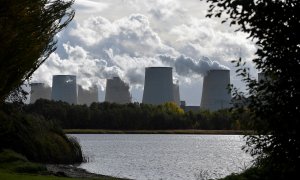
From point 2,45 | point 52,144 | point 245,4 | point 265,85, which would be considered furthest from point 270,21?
point 52,144

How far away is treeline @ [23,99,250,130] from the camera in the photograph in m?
175

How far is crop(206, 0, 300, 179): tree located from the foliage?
33.5 meters

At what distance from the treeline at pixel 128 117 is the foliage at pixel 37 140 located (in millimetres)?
110615

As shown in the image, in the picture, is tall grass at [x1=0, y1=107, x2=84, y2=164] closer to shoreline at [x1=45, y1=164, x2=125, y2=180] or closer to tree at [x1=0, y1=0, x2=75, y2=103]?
shoreline at [x1=45, y1=164, x2=125, y2=180]

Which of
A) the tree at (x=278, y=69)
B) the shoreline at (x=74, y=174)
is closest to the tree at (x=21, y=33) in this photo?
the tree at (x=278, y=69)

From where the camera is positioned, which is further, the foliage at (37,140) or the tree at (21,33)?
the foliage at (37,140)

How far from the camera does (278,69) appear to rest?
428 inches

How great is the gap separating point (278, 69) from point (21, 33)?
10764mm

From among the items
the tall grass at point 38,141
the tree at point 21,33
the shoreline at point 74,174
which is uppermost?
the tree at point 21,33

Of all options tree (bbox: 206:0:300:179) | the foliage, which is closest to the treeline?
the foliage

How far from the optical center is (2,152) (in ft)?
137

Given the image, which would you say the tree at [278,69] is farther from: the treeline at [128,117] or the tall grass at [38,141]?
the treeline at [128,117]

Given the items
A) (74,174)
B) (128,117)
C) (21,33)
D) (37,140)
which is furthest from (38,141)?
Answer: (128,117)

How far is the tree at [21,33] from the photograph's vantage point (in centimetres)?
1800
